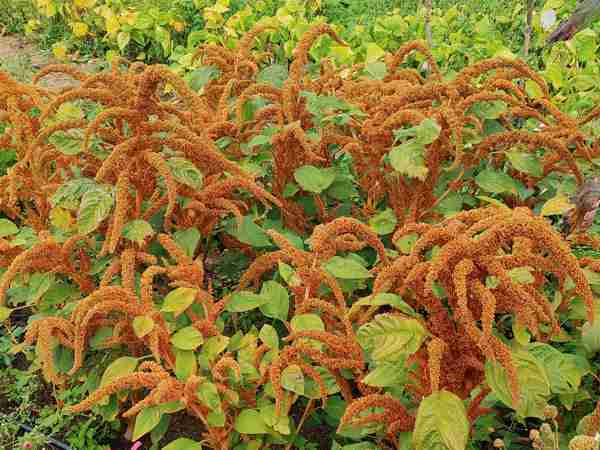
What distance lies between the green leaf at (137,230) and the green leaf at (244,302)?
254 millimetres

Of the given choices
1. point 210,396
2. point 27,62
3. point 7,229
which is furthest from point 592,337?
point 27,62

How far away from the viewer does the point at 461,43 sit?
3877mm

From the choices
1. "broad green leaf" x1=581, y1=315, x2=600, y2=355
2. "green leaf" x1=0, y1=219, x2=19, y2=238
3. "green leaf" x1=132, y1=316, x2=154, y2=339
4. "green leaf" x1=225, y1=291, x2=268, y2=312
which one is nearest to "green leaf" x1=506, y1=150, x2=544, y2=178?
"broad green leaf" x1=581, y1=315, x2=600, y2=355

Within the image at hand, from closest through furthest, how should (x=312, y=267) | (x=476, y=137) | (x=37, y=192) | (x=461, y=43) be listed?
1. (x=312, y=267)
2. (x=476, y=137)
3. (x=37, y=192)
4. (x=461, y=43)

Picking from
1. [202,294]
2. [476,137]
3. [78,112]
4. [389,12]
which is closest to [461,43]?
[389,12]

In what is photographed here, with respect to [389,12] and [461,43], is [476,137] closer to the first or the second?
[461,43]

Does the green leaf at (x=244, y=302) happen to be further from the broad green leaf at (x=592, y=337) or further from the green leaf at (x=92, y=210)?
the broad green leaf at (x=592, y=337)

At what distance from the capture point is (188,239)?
159cm

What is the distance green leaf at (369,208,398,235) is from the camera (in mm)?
1647

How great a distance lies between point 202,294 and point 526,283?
71 centimetres

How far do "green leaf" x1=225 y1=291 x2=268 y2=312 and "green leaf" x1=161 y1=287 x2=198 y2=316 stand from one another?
0.15 meters

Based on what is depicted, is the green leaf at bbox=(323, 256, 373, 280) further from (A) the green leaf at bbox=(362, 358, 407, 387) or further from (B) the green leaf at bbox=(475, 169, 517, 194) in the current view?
(B) the green leaf at bbox=(475, 169, 517, 194)

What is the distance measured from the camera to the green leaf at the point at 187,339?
54.4 inches

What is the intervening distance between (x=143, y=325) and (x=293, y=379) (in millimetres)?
334
